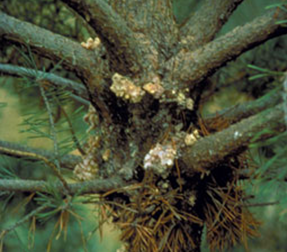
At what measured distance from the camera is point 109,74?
938mm

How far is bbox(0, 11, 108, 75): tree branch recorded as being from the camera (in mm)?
900

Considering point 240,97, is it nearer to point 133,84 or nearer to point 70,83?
point 70,83

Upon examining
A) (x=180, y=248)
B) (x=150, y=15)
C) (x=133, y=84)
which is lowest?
(x=180, y=248)

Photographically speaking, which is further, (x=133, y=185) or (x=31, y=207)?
(x=31, y=207)

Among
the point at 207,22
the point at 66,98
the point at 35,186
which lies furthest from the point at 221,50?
the point at 66,98

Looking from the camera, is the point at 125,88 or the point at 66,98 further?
the point at 66,98

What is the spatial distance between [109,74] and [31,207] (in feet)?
2.35

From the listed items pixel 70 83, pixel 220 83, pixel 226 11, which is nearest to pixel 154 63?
pixel 226 11

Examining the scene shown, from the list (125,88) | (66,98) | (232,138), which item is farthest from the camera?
(66,98)

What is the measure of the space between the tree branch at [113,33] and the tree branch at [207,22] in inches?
4.0

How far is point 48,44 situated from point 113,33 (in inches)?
4.7

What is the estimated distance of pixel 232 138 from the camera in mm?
825

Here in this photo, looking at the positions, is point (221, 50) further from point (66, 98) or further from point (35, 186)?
point (66, 98)

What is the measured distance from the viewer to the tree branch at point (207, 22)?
0.98 m
